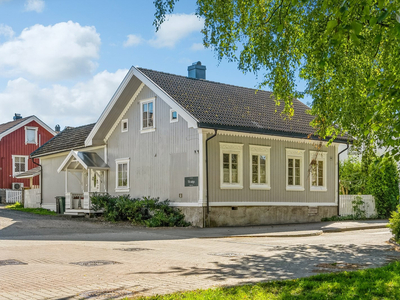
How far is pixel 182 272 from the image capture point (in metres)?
9.84

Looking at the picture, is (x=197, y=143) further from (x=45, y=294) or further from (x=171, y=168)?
(x=45, y=294)

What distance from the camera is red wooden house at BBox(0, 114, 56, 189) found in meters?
46.3

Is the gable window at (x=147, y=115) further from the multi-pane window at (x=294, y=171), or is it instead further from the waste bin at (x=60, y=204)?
the waste bin at (x=60, y=204)

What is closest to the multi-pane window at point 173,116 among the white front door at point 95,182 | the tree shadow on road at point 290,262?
the white front door at point 95,182

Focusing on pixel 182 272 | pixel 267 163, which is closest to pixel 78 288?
pixel 182 272

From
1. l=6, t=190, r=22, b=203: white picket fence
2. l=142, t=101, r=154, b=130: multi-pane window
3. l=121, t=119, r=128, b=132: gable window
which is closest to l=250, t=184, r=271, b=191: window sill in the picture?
l=142, t=101, r=154, b=130: multi-pane window

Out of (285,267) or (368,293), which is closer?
(368,293)

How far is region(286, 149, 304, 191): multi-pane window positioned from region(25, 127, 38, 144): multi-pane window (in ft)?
99.2

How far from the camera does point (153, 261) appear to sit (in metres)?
A: 11.3

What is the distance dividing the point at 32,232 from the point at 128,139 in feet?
30.1

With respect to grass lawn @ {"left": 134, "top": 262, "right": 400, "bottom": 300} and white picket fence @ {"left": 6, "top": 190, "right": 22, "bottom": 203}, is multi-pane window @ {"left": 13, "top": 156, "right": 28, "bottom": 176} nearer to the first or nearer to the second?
white picket fence @ {"left": 6, "top": 190, "right": 22, "bottom": 203}

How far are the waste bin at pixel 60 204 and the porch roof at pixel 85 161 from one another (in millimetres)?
2023

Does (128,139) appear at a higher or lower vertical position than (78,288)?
higher

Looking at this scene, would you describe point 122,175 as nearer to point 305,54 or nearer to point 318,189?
point 318,189
